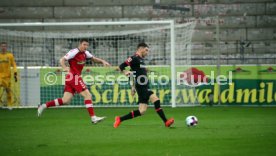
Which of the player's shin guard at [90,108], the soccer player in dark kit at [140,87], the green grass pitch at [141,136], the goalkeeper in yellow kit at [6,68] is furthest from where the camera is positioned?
the goalkeeper in yellow kit at [6,68]

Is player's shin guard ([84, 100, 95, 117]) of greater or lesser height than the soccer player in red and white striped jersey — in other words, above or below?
below

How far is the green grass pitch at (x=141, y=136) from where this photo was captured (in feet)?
28.5

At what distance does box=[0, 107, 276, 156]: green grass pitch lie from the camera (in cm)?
867

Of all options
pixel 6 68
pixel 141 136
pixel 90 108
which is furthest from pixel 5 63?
pixel 141 136

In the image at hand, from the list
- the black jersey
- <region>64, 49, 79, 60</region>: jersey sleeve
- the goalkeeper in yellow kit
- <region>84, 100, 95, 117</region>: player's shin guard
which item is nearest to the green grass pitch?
<region>84, 100, 95, 117</region>: player's shin guard

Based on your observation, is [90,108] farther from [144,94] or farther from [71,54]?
[144,94]

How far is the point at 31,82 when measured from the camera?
19906 millimetres

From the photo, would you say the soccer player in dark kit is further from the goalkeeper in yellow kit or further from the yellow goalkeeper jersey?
the yellow goalkeeper jersey

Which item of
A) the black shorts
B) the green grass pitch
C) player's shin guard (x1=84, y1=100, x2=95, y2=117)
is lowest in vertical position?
the green grass pitch

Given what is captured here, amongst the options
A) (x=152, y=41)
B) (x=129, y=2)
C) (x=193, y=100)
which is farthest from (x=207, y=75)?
(x=129, y=2)

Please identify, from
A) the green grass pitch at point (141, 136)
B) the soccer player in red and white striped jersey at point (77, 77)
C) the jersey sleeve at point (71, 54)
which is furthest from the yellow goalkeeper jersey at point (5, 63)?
the jersey sleeve at point (71, 54)

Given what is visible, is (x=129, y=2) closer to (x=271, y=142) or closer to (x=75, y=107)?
(x=75, y=107)

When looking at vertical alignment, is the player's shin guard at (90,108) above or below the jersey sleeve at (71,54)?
below

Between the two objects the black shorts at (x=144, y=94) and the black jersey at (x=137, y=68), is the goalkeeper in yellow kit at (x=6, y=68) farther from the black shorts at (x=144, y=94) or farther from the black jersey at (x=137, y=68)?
the black shorts at (x=144, y=94)
